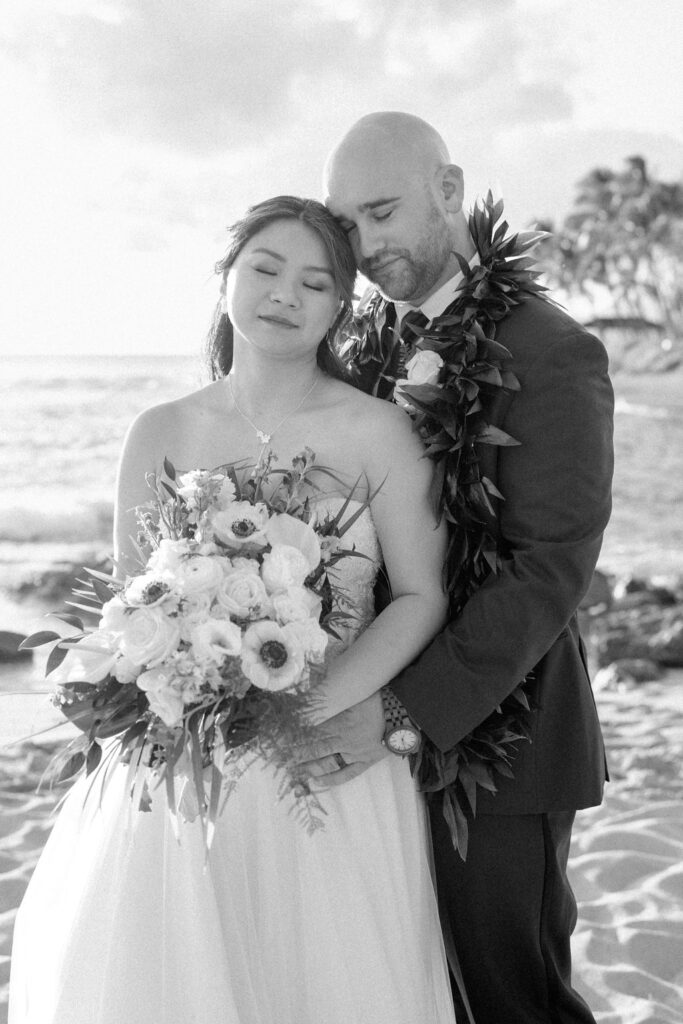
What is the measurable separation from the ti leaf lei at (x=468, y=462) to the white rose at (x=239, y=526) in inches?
23.3

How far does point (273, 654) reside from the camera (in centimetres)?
216

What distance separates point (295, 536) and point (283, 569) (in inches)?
6.6

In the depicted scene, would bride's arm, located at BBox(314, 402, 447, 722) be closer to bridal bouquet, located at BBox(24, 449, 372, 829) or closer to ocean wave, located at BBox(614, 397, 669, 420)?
bridal bouquet, located at BBox(24, 449, 372, 829)

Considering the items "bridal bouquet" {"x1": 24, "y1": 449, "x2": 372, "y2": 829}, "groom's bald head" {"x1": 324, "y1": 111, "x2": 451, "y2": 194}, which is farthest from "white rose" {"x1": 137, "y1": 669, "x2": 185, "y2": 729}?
"groom's bald head" {"x1": 324, "y1": 111, "x2": 451, "y2": 194}

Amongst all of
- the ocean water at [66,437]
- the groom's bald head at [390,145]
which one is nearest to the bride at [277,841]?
the groom's bald head at [390,145]

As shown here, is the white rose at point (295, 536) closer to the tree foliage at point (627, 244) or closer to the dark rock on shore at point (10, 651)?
the dark rock on shore at point (10, 651)

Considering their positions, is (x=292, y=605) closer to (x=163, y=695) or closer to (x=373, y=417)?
(x=163, y=695)

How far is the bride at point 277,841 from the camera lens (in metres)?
2.45

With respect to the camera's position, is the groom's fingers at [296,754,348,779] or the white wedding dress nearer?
the white wedding dress

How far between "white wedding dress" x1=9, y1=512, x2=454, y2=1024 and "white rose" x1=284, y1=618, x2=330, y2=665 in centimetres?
53

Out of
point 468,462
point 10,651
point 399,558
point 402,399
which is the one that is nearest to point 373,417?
point 402,399

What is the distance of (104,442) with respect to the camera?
2447cm

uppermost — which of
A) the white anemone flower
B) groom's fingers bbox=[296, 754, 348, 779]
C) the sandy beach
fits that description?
the white anemone flower

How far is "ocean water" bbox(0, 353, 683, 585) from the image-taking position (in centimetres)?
1748
